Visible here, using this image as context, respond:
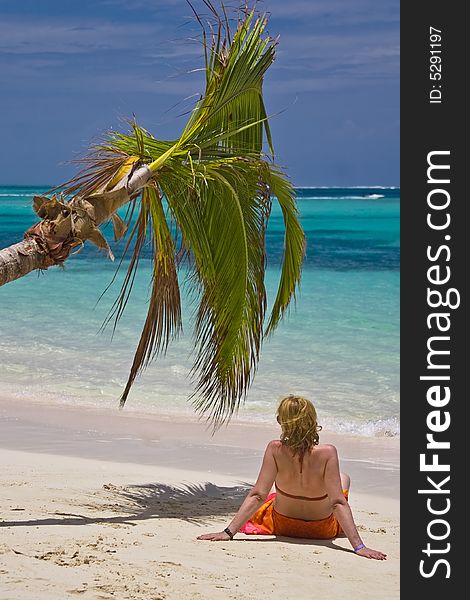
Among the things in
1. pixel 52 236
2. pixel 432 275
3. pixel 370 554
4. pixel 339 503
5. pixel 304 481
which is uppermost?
pixel 52 236

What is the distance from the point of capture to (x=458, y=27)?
5.63 metres

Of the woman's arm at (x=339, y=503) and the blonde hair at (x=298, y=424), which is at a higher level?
the blonde hair at (x=298, y=424)

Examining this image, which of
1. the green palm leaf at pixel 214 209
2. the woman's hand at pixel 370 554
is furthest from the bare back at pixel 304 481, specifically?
the green palm leaf at pixel 214 209

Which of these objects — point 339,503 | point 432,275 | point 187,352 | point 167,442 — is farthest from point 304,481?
point 187,352

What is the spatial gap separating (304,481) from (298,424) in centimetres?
33

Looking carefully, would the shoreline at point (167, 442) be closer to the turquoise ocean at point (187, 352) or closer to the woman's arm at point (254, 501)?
the turquoise ocean at point (187, 352)

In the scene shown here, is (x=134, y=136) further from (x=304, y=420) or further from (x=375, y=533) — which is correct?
(x=375, y=533)

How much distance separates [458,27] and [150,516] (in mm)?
3337

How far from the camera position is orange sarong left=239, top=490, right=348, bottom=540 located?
530 centimetres

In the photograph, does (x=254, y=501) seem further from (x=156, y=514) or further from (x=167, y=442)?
(x=167, y=442)

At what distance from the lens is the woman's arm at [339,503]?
5.03m

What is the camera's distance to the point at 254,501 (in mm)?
5199

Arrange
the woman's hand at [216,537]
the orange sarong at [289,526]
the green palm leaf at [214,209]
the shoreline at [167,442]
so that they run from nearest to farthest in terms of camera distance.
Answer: the woman's hand at [216,537], the orange sarong at [289,526], the green palm leaf at [214,209], the shoreline at [167,442]

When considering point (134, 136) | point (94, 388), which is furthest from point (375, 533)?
point (94, 388)
